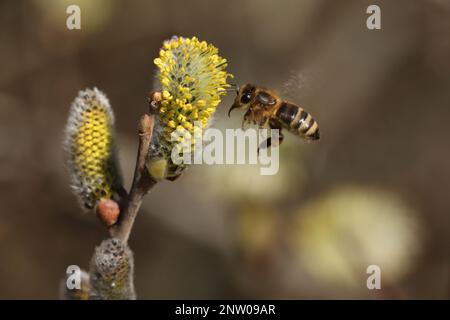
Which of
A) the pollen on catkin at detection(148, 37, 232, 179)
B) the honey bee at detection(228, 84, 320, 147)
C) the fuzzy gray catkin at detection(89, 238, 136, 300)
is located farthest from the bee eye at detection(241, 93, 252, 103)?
the fuzzy gray catkin at detection(89, 238, 136, 300)

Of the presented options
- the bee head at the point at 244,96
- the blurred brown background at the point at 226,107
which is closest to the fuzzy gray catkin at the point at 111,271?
the bee head at the point at 244,96

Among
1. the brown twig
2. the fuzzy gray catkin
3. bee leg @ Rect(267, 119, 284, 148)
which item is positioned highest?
bee leg @ Rect(267, 119, 284, 148)

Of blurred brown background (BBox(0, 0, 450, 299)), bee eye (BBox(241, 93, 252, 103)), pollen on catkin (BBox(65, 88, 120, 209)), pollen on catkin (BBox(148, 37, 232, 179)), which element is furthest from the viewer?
blurred brown background (BBox(0, 0, 450, 299))

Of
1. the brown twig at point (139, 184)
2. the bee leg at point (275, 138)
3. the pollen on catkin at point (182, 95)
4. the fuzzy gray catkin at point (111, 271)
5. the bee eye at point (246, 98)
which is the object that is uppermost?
the bee eye at point (246, 98)

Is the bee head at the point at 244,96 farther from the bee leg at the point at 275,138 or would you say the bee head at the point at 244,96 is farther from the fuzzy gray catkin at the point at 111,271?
the fuzzy gray catkin at the point at 111,271

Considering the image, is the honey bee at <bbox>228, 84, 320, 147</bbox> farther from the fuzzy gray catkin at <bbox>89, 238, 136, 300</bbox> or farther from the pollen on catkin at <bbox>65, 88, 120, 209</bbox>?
the fuzzy gray catkin at <bbox>89, 238, 136, 300</bbox>

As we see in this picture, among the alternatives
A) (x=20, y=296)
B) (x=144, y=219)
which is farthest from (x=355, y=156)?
(x=20, y=296)
